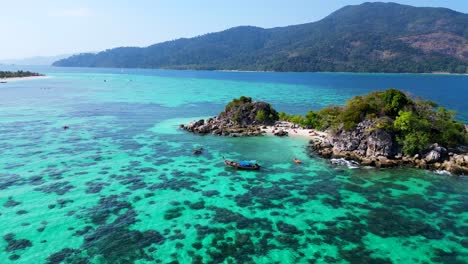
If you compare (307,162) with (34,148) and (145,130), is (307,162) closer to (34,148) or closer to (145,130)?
(145,130)

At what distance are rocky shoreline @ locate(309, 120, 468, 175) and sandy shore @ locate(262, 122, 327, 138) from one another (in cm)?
1103

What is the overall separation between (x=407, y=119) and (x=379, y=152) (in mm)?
7290

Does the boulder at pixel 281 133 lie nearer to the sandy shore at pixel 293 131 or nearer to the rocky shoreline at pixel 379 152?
Answer: the sandy shore at pixel 293 131

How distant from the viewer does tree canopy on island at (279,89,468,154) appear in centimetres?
5725

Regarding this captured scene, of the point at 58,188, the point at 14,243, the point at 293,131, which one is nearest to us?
the point at 14,243

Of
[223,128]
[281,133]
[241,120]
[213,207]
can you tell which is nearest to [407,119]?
[281,133]

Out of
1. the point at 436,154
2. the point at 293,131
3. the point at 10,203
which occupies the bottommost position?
the point at 10,203

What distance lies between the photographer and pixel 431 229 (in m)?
35.9

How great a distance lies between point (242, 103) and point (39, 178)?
52.1 meters

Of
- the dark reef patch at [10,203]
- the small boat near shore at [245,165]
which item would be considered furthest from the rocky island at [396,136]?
the dark reef patch at [10,203]

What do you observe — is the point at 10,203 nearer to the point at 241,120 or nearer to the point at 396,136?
the point at 241,120

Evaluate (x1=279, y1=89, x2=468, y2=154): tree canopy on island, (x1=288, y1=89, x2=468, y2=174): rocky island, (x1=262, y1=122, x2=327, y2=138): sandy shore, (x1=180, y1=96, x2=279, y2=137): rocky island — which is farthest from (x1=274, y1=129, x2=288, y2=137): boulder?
(x1=279, y1=89, x2=468, y2=154): tree canopy on island

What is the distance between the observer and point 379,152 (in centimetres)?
5825

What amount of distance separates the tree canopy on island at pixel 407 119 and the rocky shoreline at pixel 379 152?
124 centimetres
